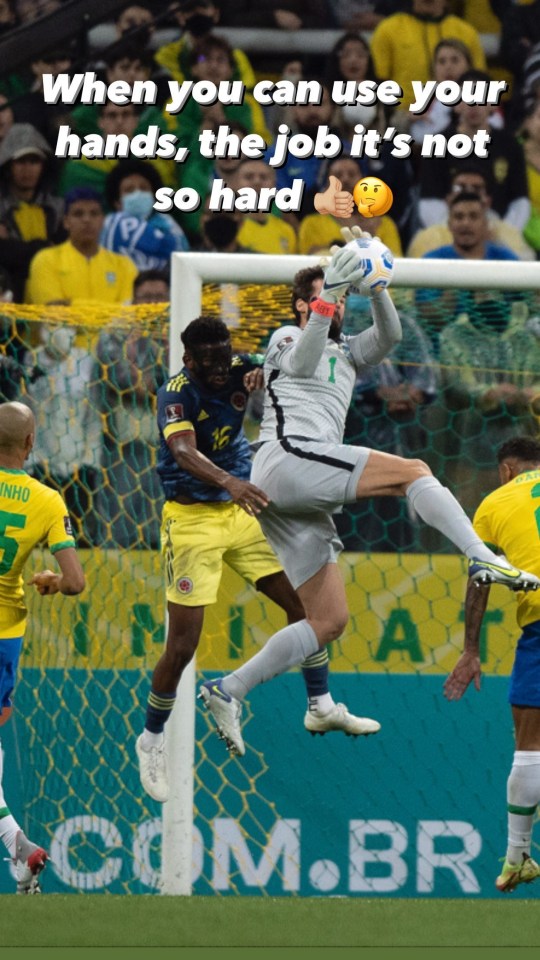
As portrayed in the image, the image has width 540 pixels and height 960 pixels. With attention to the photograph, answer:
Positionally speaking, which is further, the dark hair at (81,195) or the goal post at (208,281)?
the dark hair at (81,195)

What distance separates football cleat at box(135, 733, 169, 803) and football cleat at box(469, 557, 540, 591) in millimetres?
1727

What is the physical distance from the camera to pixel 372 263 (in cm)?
593

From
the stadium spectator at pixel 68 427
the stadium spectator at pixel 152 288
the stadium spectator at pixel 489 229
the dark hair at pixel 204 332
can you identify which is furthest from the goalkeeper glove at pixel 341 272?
the stadium spectator at pixel 489 229

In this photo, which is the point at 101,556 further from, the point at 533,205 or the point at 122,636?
the point at 533,205

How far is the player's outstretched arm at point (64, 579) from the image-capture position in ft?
20.2


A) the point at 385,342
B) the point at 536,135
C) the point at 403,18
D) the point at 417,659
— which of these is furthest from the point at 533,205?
the point at 385,342

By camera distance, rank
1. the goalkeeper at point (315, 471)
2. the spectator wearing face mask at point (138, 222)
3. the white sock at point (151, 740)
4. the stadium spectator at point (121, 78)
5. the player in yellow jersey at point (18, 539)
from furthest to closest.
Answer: the stadium spectator at point (121, 78) < the spectator wearing face mask at point (138, 222) < the white sock at point (151, 740) < the player in yellow jersey at point (18, 539) < the goalkeeper at point (315, 471)

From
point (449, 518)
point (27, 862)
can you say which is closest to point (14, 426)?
point (27, 862)

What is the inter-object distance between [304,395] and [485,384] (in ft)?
5.84

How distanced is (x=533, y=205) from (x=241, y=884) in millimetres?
4795

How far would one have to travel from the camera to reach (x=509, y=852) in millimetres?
6637

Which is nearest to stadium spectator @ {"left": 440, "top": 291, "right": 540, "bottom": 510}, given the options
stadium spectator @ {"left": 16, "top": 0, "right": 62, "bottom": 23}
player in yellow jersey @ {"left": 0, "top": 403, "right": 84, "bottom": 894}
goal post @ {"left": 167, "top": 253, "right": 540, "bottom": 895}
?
goal post @ {"left": 167, "top": 253, "right": 540, "bottom": 895}

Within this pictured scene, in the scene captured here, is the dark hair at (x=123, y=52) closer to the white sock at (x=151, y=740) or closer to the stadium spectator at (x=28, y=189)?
the stadium spectator at (x=28, y=189)

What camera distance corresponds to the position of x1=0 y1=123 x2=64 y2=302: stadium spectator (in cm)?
1017
